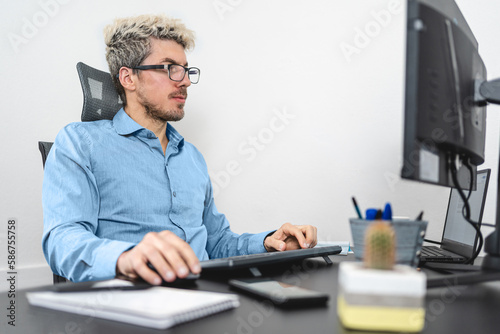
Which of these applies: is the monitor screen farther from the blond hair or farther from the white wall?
the blond hair

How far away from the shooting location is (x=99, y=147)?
1126 mm

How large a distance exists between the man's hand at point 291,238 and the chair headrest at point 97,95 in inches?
27.7

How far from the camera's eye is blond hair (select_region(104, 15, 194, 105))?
4.46 feet

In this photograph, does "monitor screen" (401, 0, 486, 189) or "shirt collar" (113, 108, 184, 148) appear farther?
"shirt collar" (113, 108, 184, 148)

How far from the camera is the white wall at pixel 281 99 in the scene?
1.48 meters

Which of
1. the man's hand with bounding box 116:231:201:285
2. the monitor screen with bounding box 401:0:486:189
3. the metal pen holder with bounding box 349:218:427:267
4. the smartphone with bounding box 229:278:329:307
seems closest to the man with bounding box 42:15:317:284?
the man's hand with bounding box 116:231:201:285

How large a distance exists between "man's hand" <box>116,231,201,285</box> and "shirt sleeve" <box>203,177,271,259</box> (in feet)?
1.74

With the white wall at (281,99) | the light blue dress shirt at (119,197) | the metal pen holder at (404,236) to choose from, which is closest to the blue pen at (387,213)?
the metal pen holder at (404,236)

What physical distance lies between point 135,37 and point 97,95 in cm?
26

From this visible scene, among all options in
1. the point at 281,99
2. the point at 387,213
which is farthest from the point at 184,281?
the point at 281,99

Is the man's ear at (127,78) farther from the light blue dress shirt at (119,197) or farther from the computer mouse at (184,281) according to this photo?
the computer mouse at (184,281)

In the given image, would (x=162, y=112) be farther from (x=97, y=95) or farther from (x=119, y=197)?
(x=119, y=197)

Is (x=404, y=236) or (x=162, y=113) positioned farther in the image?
(x=162, y=113)

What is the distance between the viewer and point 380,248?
0.39 metres
